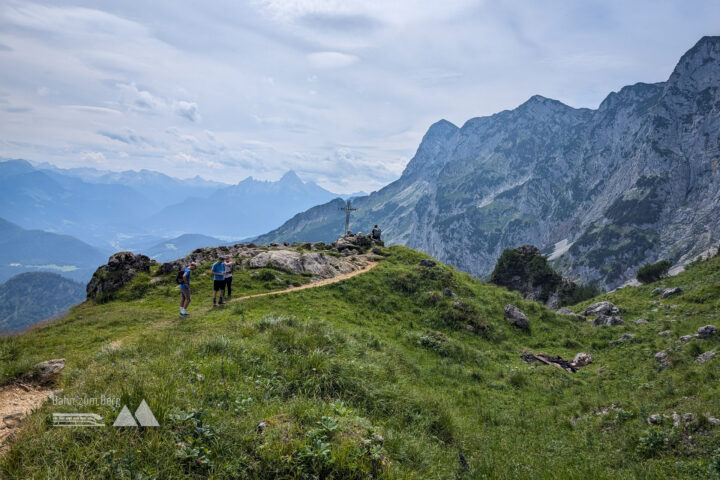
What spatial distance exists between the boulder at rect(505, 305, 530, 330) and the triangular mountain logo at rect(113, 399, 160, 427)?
28.1 metres

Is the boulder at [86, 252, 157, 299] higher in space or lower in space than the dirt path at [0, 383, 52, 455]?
higher

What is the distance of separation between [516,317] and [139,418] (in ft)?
94.6

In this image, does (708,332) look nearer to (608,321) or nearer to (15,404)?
(608,321)

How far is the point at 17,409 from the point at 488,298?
3130cm

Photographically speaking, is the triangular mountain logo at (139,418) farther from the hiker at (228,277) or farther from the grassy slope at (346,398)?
the hiker at (228,277)

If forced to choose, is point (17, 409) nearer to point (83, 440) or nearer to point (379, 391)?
point (83, 440)

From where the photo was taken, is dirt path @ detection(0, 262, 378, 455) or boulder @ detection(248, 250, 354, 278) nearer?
dirt path @ detection(0, 262, 378, 455)

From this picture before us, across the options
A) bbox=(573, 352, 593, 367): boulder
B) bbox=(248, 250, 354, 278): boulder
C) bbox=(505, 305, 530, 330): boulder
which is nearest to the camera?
bbox=(573, 352, 593, 367): boulder

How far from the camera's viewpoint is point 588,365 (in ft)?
72.4

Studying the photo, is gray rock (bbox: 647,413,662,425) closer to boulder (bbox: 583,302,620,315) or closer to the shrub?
boulder (bbox: 583,302,620,315)

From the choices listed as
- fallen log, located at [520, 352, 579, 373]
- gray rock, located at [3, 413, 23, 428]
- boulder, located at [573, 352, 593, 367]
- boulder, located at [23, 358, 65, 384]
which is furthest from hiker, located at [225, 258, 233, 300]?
boulder, located at [573, 352, 593, 367]

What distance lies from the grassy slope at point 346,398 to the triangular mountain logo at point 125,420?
0.16 meters

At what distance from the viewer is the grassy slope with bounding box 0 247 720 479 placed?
5.94 meters

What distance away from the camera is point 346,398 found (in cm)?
966
